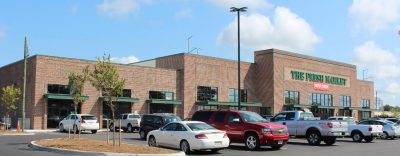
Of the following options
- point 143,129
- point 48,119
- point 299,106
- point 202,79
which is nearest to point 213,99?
point 202,79

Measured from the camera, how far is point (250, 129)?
21125mm

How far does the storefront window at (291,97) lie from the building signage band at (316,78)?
Result: 175 cm

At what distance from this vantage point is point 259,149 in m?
21.3

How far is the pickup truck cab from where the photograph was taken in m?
24.8

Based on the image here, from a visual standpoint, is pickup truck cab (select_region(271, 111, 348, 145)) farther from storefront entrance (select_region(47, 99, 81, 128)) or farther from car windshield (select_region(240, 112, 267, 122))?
storefront entrance (select_region(47, 99, 81, 128))

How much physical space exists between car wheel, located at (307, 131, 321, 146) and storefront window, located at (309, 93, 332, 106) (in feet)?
128

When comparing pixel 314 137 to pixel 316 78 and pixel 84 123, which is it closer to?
pixel 84 123

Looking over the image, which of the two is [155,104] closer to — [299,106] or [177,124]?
[299,106]

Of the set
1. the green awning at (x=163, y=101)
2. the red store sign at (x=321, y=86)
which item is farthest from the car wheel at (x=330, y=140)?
the red store sign at (x=321, y=86)

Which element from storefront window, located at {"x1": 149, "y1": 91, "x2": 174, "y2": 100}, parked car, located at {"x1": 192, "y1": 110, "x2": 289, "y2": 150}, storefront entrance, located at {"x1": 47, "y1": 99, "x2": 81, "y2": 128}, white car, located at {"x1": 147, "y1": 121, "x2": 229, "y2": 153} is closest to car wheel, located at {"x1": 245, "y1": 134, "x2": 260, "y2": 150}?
parked car, located at {"x1": 192, "y1": 110, "x2": 289, "y2": 150}

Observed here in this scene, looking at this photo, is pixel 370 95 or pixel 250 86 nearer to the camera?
pixel 250 86

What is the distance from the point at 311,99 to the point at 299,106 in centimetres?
366

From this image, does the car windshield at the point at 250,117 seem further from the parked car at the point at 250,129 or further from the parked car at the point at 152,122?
the parked car at the point at 152,122

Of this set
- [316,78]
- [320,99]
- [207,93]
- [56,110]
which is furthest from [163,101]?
[320,99]
